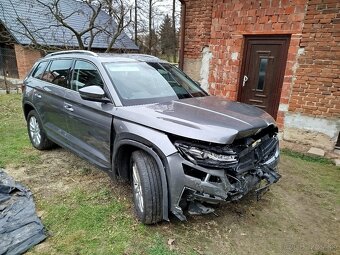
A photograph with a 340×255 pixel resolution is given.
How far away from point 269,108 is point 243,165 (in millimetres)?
3748

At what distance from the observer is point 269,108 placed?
5.98 metres

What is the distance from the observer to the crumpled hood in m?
2.43

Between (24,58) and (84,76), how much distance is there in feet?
47.3

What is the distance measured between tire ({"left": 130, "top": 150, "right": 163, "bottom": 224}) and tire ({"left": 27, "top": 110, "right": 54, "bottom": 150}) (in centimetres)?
273

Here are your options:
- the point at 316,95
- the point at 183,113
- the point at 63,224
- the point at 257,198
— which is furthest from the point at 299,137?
the point at 63,224

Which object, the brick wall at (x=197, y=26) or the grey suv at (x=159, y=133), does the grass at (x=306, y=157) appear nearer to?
the grey suv at (x=159, y=133)

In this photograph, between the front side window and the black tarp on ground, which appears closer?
the black tarp on ground

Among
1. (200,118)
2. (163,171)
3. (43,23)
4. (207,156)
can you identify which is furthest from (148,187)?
(43,23)

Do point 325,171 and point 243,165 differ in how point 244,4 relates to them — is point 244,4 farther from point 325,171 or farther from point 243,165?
point 243,165

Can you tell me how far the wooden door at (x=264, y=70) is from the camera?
562cm

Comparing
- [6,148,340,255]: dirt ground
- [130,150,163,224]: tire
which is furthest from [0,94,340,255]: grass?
[130,150,163,224]: tire

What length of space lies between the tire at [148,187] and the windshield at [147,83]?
708mm

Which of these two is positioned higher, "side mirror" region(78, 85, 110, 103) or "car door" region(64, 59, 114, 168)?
"side mirror" region(78, 85, 110, 103)

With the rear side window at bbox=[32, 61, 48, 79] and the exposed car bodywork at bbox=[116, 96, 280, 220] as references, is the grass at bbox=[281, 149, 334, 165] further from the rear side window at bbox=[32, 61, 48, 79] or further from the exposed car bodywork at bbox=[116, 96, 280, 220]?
the rear side window at bbox=[32, 61, 48, 79]
